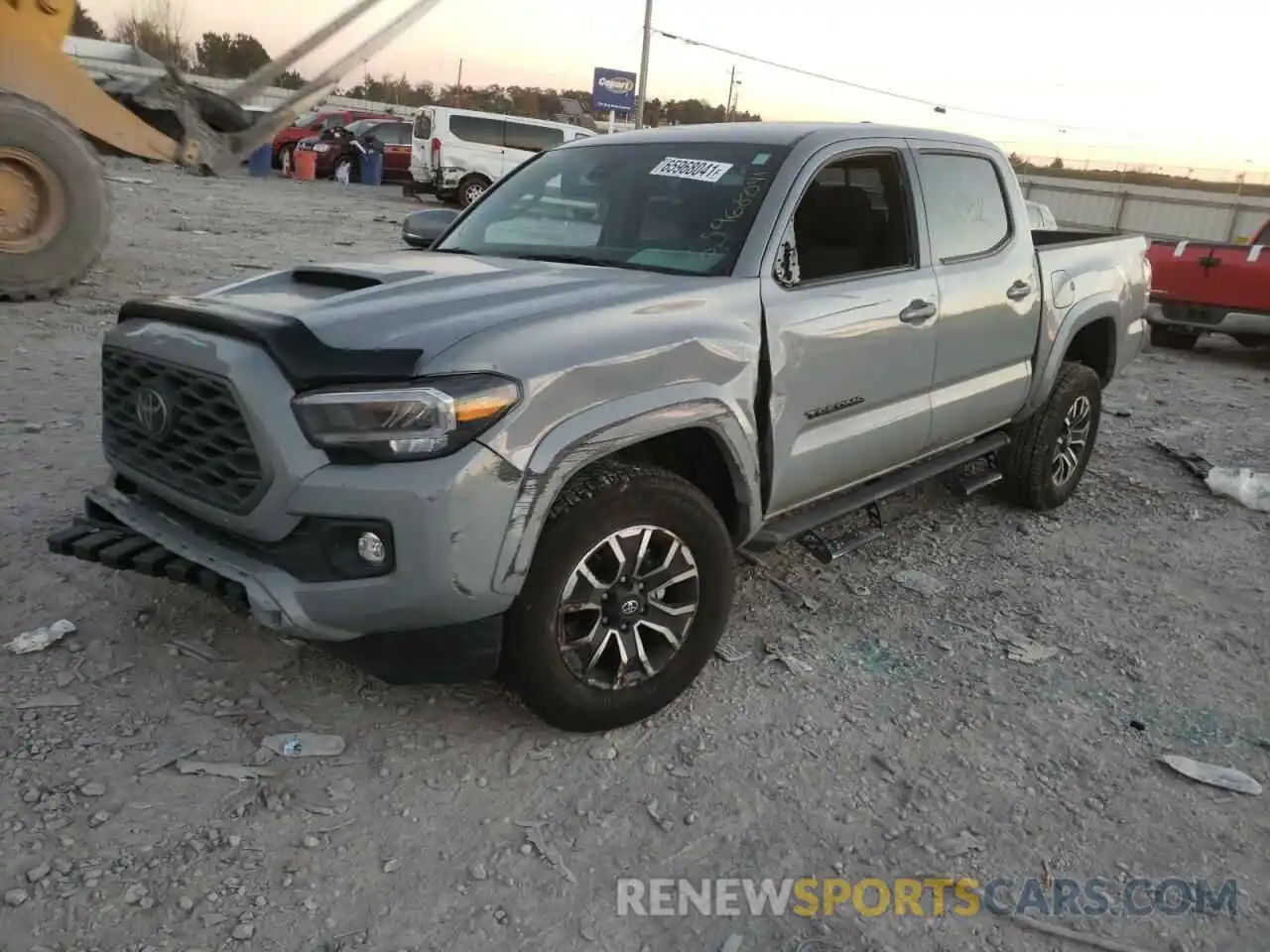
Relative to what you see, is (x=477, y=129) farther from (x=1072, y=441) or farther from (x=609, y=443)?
(x=609, y=443)

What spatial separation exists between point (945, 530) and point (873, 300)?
177cm

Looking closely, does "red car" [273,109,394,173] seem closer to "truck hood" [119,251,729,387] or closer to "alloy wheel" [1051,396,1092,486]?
"alloy wheel" [1051,396,1092,486]

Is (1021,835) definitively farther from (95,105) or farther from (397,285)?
(95,105)

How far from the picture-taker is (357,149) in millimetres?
26438

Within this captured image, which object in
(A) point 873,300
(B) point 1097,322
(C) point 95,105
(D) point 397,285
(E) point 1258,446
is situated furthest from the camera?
(C) point 95,105

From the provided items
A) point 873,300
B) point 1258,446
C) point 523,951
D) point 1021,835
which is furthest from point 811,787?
point 1258,446

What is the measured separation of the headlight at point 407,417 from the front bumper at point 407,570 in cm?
5

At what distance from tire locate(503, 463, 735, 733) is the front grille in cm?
80

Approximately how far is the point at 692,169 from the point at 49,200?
20.2 feet

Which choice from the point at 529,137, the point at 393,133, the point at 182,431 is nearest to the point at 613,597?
the point at 182,431

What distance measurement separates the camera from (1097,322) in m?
5.46

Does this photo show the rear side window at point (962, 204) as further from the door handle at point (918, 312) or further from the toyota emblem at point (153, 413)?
the toyota emblem at point (153, 413)

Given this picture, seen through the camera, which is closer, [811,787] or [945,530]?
[811,787]

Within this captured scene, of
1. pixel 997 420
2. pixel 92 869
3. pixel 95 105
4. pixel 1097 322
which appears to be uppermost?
pixel 95 105
